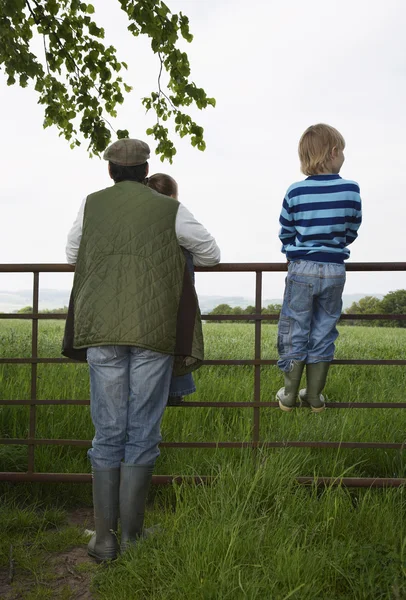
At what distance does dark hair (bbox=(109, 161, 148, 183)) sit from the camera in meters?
3.18

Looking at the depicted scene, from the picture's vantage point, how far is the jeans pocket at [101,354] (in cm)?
310

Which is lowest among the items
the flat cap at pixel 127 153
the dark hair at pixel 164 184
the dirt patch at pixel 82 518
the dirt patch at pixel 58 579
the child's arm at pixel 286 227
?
the dirt patch at pixel 58 579

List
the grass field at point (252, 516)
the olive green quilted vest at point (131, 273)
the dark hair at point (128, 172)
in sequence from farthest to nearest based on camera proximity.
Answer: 1. the dark hair at point (128, 172)
2. the olive green quilted vest at point (131, 273)
3. the grass field at point (252, 516)

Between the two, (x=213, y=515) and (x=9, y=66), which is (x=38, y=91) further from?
(x=213, y=515)

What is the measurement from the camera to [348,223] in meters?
3.56

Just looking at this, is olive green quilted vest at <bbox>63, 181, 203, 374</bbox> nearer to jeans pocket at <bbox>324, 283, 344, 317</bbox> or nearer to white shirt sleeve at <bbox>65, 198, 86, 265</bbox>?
white shirt sleeve at <bbox>65, 198, 86, 265</bbox>

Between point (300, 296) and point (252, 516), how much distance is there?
1170 mm

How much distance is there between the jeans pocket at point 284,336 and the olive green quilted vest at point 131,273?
675 millimetres

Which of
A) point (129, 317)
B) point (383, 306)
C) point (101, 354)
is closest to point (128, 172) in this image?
point (129, 317)

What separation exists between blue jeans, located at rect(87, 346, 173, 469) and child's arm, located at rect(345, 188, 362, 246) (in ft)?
4.01

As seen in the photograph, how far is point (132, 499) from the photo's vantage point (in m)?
3.22

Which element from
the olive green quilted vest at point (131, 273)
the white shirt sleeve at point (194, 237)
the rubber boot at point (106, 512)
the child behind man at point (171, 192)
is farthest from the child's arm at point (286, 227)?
Result: the rubber boot at point (106, 512)

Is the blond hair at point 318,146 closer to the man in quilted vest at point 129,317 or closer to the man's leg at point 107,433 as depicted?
the man in quilted vest at point 129,317

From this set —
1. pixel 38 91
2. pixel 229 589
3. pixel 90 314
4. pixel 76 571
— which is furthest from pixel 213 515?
pixel 38 91
